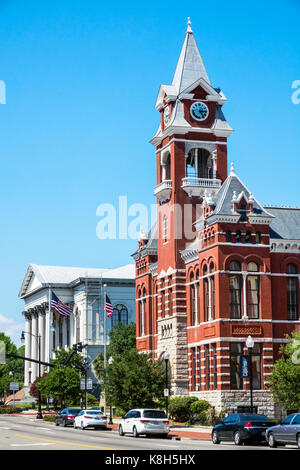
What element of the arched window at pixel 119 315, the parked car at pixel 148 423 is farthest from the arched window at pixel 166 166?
the arched window at pixel 119 315

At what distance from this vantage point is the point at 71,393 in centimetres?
8112

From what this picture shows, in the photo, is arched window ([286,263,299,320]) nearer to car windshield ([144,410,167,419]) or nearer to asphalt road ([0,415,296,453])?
car windshield ([144,410,167,419])

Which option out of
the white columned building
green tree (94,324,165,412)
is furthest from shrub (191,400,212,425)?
the white columned building

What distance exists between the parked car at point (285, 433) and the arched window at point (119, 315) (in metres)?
74.5

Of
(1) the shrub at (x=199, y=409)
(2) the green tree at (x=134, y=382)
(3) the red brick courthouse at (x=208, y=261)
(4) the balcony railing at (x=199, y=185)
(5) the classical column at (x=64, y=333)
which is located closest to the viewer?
(2) the green tree at (x=134, y=382)

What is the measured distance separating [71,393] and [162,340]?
14.6 m

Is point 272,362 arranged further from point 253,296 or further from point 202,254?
point 202,254

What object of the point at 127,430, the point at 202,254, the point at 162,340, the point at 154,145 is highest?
the point at 154,145

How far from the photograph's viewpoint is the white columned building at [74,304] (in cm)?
11006

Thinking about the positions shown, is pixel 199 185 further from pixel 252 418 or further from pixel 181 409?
pixel 252 418

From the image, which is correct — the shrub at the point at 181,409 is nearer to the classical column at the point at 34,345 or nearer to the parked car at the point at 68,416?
the parked car at the point at 68,416

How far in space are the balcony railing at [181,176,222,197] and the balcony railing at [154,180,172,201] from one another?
129 centimetres

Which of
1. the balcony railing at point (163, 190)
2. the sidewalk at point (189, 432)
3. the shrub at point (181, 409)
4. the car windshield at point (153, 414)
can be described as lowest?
the sidewalk at point (189, 432)
